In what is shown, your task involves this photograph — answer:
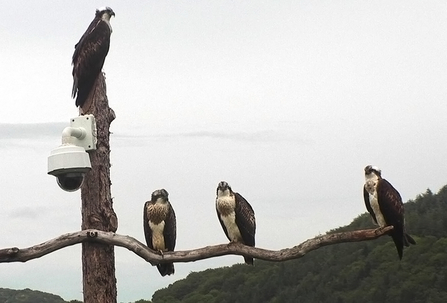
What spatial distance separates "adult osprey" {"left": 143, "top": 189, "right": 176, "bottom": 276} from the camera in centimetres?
720

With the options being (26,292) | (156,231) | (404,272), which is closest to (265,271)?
(404,272)

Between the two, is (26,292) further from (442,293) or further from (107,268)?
(107,268)

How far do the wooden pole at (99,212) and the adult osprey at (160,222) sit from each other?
3.38ft

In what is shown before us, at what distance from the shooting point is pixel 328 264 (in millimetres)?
31766

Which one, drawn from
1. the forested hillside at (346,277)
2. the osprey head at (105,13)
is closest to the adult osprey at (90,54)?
the osprey head at (105,13)

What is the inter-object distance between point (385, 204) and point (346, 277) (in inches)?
1008

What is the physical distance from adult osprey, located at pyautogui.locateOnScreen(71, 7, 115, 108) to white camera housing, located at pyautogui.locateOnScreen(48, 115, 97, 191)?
55 cm

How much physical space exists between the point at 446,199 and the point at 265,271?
508 inches

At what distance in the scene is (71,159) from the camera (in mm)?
5805

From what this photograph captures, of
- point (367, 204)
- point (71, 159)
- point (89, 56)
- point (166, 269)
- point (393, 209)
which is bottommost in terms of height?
point (166, 269)

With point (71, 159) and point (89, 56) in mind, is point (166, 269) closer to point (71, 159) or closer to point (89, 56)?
point (71, 159)

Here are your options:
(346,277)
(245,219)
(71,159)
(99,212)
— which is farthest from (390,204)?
(346,277)

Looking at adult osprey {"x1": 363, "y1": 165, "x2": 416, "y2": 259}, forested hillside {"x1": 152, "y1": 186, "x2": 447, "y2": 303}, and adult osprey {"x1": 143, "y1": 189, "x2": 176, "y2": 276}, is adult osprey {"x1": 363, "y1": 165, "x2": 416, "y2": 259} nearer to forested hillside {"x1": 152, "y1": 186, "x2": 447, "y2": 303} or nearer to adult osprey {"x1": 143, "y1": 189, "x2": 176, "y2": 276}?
adult osprey {"x1": 143, "y1": 189, "x2": 176, "y2": 276}

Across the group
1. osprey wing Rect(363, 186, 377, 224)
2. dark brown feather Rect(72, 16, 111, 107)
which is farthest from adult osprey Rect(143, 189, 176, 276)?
osprey wing Rect(363, 186, 377, 224)
